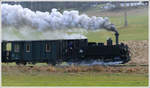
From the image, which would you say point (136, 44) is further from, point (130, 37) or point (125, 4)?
point (125, 4)

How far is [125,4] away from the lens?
66125mm

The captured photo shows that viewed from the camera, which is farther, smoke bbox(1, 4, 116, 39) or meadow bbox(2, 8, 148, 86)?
smoke bbox(1, 4, 116, 39)

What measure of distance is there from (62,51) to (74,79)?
690cm

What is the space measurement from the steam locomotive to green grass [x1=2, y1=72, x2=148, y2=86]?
12.0ft

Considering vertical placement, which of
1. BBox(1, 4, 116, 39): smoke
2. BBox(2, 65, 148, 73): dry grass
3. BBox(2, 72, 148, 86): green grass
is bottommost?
BBox(2, 72, 148, 86): green grass

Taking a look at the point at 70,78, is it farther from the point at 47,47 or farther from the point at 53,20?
the point at 53,20

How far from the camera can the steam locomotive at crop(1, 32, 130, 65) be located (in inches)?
1401

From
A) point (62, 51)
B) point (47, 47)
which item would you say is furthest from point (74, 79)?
point (47, 47)

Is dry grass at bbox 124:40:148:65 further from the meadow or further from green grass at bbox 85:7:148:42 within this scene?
the meadow

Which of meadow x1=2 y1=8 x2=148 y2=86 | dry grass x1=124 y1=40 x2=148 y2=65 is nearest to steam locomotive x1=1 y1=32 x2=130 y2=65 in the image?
meadow x1=2 y1=8 x2=148 y2=86

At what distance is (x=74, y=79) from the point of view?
2955 centimetres

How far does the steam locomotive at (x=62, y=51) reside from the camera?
117 ft

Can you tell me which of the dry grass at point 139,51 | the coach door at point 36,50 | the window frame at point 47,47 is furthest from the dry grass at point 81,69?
the dry grass at point 139,51

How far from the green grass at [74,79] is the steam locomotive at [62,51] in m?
3.65
